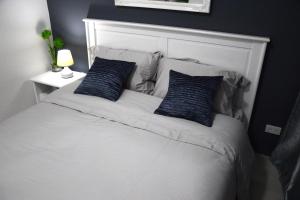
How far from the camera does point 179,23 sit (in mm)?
2332

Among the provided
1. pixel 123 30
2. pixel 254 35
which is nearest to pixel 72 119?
pixel 123 30

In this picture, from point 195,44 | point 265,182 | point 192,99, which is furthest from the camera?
point 195,44

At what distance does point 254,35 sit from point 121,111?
1270 mm

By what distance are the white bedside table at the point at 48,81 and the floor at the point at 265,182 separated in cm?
206

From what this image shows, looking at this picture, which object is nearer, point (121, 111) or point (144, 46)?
point (121, 111)

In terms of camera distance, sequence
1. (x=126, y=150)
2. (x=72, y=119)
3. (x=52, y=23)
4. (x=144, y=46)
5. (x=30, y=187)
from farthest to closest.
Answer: (x=52, y=23), (x=144, y=46), (x=72, y=119), (x=126, y=150), (x=30, y=187)

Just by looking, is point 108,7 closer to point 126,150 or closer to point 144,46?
point 144,46

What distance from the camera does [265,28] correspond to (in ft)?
6.70

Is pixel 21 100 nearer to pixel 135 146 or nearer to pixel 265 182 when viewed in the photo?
pixel 135 146

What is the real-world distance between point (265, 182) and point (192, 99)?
1006 millimetres

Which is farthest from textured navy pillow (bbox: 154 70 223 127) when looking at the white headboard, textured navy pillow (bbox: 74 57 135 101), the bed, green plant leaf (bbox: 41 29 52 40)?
green plant leaf (bbox: 41 29 52 40)

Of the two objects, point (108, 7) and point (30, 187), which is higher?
point (108, 7)

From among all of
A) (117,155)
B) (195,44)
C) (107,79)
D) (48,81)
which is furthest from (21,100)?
(195,44)

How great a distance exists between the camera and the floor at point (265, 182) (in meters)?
2.03
